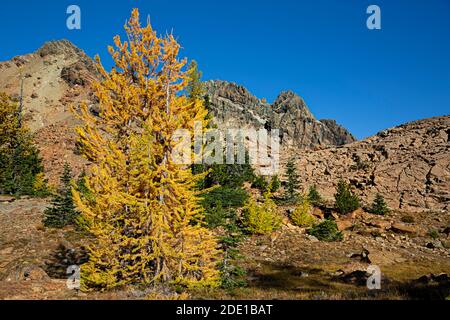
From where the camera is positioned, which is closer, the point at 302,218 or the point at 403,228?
the point at 403,228

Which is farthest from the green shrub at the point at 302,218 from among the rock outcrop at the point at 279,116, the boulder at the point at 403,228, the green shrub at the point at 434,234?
the rock outcrop at the point at 279,116

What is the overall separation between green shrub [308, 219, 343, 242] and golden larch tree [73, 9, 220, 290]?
1567cm

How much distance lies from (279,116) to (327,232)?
200 feet

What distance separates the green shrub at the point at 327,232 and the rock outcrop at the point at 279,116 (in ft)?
153

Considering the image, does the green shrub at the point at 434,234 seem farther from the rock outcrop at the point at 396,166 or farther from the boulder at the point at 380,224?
the rock outcrop at the point at 396,166

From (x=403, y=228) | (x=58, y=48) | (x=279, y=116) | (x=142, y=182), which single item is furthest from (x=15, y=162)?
(x=279, y=116)

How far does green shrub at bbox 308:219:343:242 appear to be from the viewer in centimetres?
2267

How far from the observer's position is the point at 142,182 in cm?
897

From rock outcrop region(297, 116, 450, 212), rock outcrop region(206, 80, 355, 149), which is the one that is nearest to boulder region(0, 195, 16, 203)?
rock outcrop region(297, 116, 450, 212)

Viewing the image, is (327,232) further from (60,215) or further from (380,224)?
(60,215)

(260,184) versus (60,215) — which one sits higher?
(260,184)

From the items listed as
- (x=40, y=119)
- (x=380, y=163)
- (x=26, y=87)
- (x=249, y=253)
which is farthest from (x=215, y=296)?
(x=26, y=87)

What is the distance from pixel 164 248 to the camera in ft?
28.2
